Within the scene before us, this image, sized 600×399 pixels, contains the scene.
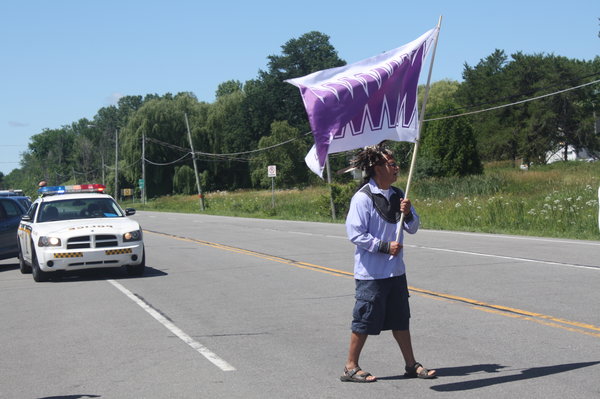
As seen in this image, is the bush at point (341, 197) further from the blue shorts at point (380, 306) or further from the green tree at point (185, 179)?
the green tree at point (185, 179)

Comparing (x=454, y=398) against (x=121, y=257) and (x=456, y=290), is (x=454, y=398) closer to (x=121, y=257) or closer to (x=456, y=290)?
(x=456, y=290)

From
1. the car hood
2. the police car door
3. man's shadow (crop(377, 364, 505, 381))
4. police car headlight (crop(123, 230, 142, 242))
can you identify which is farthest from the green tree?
man's shadow (crop(377, 364, 505, 381))

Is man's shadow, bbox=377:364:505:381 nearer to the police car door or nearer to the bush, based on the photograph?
the police car door

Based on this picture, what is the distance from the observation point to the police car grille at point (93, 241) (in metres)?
13.8

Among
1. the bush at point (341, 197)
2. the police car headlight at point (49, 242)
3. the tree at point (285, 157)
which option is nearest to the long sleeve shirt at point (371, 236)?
the police car headlight at point (49, 242)

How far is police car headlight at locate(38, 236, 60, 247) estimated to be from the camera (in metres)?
13.8

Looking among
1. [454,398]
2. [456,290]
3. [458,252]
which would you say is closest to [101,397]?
[454,398]

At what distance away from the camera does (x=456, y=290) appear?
1123 centimetres

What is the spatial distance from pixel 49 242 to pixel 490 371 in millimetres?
9575

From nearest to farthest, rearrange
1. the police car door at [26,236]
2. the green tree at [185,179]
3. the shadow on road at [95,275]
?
1. the shadow on road at [95,275]
2. the police car door at [26,236]
3. the green tree at [185,179]

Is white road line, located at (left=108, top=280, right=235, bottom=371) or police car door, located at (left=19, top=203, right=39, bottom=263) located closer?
white road line, located at (left=108, top=280, right=235, bottom=371)

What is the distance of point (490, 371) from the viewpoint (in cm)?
643

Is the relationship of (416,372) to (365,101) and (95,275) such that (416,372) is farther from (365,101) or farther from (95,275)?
(95,275)

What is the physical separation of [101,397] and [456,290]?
6.49 m
